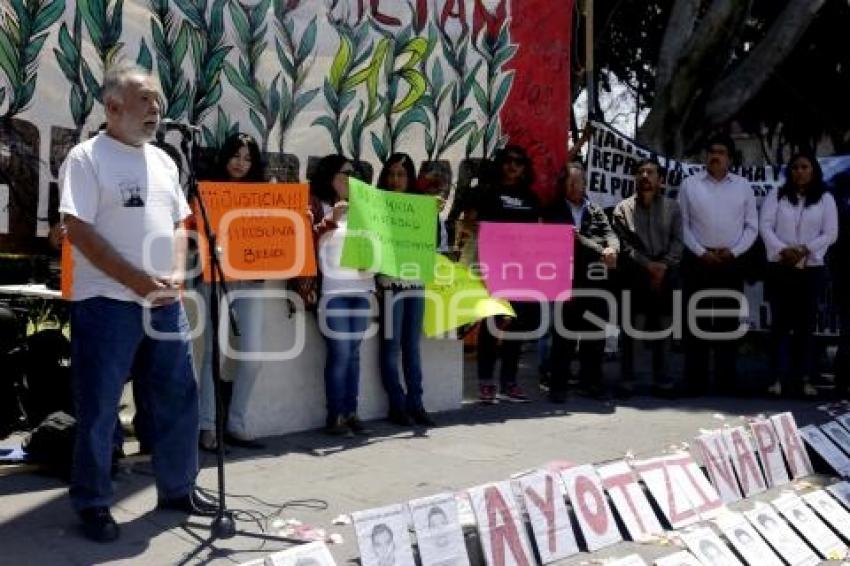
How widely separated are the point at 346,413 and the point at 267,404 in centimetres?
49

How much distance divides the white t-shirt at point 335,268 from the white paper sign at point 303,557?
8.36 feet

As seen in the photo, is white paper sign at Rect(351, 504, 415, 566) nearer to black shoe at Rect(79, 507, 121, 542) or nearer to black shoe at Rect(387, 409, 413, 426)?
black shoe at Rect(79, 507, 121, 542)

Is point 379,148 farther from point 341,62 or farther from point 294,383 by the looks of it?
point 294,383

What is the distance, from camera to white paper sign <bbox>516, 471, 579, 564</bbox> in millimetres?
4199

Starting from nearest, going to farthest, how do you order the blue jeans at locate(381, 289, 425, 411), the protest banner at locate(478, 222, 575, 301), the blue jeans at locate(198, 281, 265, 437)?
1. the blue jeans at locate(198, 281, 265, 437)
2. the blue jeans at locate(381, 289, 425, 411)
3. the protest banner at locate(478, 222, 575, 301)

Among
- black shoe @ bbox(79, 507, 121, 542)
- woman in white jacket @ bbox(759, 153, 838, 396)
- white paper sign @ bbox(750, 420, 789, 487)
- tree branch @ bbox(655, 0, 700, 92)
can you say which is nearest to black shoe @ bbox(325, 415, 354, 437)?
black shoe @ bbox(79, 507, 121, 542)

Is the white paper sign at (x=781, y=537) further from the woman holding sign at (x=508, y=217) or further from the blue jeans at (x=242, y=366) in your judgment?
the blue jeans at (x=242, y=366)

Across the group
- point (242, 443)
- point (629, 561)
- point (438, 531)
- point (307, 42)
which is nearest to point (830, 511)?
point (629, 561)

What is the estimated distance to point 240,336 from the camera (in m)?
5.36

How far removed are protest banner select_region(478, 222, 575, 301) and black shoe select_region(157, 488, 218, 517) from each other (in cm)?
306

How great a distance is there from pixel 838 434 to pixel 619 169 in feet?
9.97

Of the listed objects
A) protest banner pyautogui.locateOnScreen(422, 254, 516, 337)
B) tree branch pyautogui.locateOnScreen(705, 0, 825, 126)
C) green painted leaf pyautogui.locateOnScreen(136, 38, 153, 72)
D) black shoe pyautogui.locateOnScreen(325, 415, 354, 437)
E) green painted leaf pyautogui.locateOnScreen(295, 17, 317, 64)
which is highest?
tree branch pyautogui.locateOnScreen(705, 0, 825, 126)

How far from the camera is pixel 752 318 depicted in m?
8.80

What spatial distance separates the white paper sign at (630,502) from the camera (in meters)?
4.56
